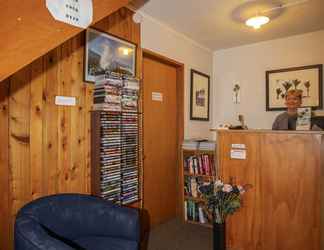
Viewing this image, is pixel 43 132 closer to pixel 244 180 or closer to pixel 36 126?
pixel 36 126

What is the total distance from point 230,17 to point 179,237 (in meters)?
2.71

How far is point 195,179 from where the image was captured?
3400 mm

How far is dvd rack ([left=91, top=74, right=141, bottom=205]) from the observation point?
7.45 ft

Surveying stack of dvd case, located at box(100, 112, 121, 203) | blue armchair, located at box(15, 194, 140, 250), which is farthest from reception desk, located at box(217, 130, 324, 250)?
blue armchair, located at box(15, 194, 140, 250)

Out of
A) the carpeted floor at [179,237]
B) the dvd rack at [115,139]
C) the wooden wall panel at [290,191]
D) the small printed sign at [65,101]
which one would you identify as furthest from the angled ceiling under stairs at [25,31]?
the carpeted floor at [179,237]

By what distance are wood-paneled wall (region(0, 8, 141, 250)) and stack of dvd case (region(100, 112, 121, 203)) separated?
18 cm

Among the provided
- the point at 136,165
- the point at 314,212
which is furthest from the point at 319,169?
the point at 136,165

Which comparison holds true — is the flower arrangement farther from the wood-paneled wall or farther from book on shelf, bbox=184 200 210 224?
the wood-paneled wall

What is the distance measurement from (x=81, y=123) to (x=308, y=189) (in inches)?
82.5

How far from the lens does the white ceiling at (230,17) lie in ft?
9.07

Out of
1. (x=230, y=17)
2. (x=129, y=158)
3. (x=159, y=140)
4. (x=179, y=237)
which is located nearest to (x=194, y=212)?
(x=179, y=237)

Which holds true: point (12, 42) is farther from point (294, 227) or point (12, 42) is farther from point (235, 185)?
point (294, 227)

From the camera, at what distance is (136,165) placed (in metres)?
2.64

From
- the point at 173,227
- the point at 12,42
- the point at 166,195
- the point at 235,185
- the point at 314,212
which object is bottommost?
the point at 173,227
